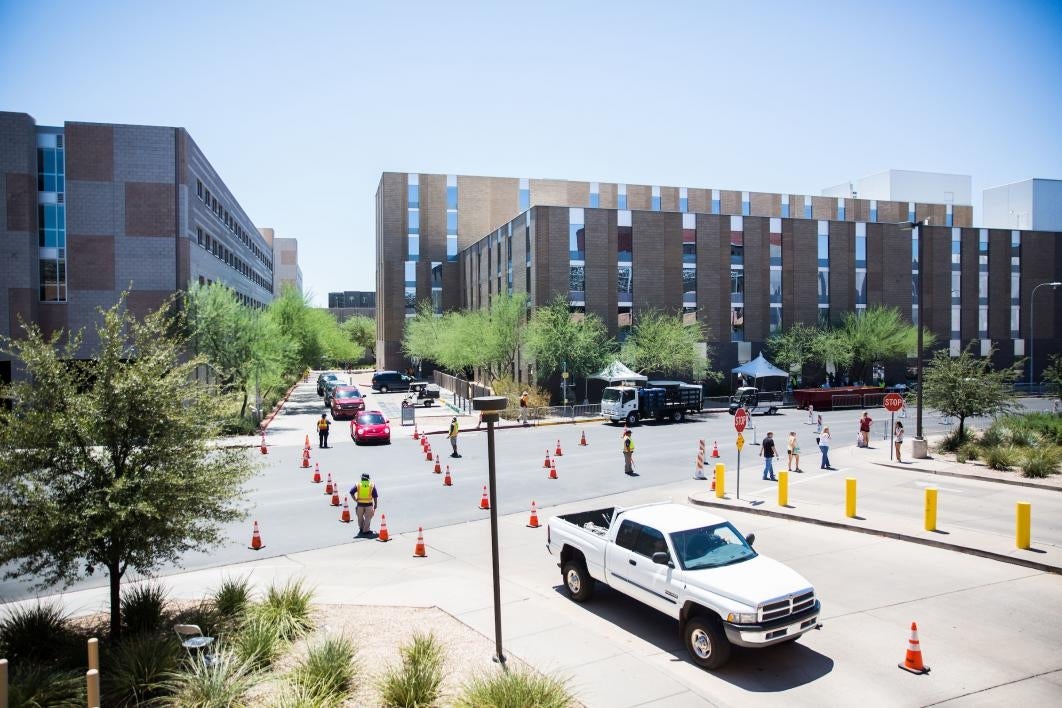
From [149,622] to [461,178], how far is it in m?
68.4

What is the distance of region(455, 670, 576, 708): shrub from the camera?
284 inches

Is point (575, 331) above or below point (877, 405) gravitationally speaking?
above

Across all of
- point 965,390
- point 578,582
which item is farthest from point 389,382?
point 578,582

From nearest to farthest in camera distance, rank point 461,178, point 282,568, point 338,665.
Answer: point 338,665 → point 282,568 → point 461,178

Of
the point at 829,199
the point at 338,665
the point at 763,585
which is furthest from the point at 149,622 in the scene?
the point at 829,199

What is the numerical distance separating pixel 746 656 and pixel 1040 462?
16.6 m

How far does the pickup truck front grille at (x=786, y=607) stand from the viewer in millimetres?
8523

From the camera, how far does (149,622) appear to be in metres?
9.76

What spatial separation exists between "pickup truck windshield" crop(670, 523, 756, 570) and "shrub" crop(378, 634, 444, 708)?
348 cm

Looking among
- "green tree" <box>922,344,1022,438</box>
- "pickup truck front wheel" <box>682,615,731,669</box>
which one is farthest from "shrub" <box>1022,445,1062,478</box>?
"pickup truck front wheel" <box>682,615,731,669</box>

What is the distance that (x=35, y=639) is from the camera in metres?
9.06

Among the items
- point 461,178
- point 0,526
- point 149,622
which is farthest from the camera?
point 461,178

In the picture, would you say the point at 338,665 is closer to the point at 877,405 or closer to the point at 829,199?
the point at 877,405

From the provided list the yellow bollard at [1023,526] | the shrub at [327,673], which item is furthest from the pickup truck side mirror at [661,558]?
the yellow bollard at [1023,526]
